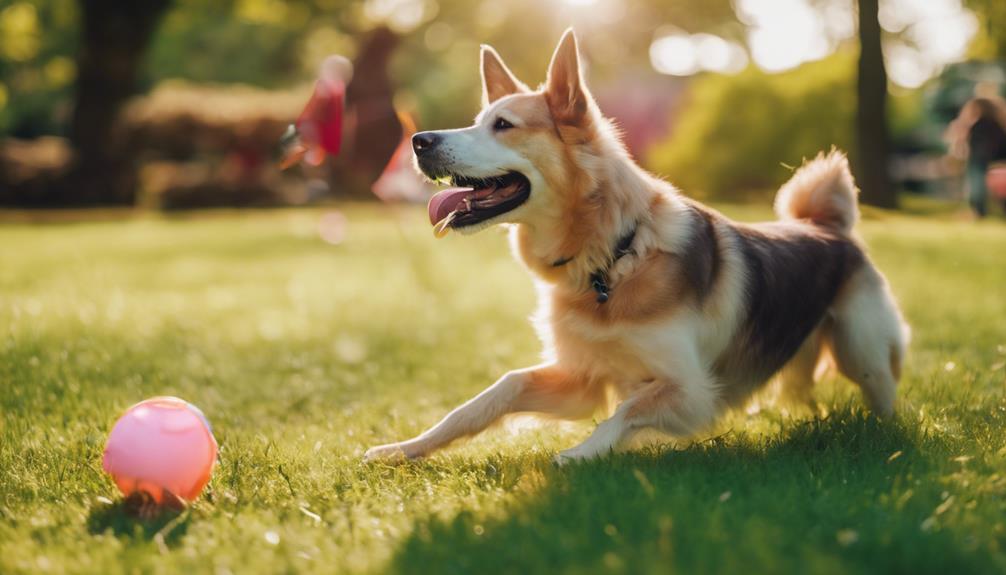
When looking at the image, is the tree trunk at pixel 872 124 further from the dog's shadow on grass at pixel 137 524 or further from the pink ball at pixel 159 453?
the dog's shadow on grass at pixel 137 524

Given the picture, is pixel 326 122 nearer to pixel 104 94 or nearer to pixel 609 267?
pixel 609 267

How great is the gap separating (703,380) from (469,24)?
36636mm

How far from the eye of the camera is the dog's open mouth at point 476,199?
14.7ft

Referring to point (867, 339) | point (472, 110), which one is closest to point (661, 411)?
point (867, 339)

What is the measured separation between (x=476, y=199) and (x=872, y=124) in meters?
17.7

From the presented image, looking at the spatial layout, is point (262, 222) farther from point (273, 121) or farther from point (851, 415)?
point (851, 415)

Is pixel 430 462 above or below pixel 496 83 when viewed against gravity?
below

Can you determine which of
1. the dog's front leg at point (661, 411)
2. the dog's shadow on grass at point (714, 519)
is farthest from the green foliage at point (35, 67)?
the dog's shadow on grass at point (714, 519)

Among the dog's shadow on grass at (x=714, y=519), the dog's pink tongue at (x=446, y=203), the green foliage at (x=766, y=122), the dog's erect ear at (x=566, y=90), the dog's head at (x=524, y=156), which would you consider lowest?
the green foliage at (x=766, y=122)

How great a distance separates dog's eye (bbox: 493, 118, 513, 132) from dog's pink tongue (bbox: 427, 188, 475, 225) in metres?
0.31

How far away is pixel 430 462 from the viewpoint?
14.1 feet

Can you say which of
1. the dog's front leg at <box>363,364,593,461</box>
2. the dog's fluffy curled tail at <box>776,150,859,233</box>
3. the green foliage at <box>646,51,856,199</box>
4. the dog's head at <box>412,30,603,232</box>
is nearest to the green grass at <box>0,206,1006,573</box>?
the dog's front leg at <box>363,364,593,461</box>

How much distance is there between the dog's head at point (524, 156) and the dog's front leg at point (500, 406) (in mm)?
749

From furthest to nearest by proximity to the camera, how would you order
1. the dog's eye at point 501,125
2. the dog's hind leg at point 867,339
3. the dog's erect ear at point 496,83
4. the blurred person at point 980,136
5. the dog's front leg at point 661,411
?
the blurred person at point 980,136
the dog's hind leg at point 867,339
the dog's erect ear at point 496,83
the dog's eye at point 501,125
the dog's front leg at point 661,411
